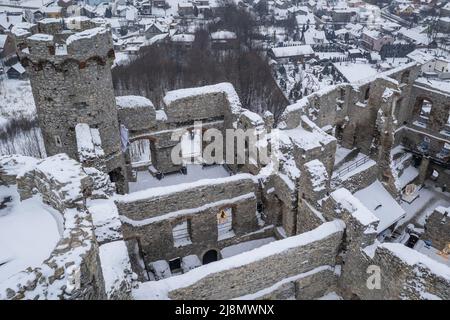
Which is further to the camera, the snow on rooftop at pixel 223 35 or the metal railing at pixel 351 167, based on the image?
the snow on rooftop at pixel 223 35

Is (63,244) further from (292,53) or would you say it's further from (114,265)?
(292,53)

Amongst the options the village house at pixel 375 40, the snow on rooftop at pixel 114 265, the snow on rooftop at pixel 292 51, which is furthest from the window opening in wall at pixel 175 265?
Result: the village house at pixel 375 40

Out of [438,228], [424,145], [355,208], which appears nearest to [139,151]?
[424,145]

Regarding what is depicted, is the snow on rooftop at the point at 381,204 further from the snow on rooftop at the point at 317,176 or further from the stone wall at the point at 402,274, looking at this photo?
the stone wall at the point at 402,274

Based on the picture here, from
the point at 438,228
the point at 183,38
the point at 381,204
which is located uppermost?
the point at 381,204

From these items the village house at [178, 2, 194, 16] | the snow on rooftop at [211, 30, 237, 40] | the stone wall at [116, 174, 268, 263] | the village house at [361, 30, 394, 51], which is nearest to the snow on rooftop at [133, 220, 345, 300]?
the stone wall at [116, 174, 268, 263]
